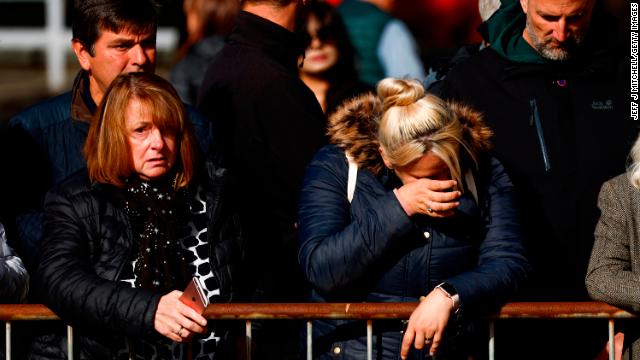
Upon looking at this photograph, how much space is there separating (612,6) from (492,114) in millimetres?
9092

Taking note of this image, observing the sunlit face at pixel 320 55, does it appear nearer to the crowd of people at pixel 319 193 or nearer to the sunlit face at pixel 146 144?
the crowd of people at pixel 319 193

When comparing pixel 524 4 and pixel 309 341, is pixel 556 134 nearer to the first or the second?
pixel 524 4

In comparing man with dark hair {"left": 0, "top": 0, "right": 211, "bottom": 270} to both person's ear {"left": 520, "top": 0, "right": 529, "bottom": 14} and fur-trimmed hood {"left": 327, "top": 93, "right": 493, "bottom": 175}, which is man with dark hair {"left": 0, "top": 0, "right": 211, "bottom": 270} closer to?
fur-trimmed hood {"left": 327, "top": 93, "right": 493, "bottom": 175}

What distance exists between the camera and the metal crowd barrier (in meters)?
4.12

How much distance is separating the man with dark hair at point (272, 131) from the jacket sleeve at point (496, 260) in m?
0.84

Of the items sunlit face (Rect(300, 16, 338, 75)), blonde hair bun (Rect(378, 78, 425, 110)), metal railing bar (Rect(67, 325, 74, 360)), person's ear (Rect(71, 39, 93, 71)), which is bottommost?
metal railing bar (Rect(67, 325, 74, 360))

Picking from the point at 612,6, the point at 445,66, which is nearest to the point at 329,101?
the point at 445,66

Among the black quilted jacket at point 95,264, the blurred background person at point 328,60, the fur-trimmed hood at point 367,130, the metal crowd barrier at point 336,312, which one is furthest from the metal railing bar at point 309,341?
the blurred background person at point 328,60

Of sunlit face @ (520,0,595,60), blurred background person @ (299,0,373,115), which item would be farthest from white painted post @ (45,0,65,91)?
sunlit face @ (520,0,595,60)

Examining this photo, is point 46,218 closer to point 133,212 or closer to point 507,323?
point 133,212

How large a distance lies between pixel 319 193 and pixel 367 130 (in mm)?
248

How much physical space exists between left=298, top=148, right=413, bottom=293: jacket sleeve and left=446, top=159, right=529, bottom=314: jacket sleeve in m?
0.26

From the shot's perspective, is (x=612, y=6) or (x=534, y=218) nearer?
(x=534, y=218)

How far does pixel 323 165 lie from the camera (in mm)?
4309
